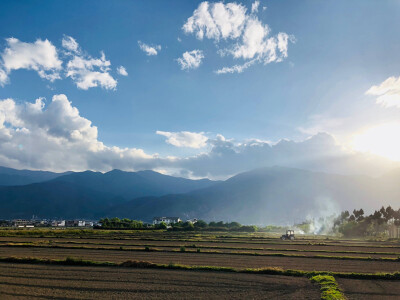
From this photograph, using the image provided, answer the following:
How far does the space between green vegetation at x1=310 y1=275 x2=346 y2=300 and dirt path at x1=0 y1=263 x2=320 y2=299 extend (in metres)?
0.53

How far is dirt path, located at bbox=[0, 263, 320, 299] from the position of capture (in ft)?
59.0

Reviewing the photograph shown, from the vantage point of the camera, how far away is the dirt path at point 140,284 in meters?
18.0

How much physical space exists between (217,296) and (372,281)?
44.2 feet

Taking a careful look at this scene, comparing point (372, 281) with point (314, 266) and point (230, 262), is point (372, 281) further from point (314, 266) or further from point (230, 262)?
point (230, 262)

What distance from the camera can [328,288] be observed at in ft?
64.6

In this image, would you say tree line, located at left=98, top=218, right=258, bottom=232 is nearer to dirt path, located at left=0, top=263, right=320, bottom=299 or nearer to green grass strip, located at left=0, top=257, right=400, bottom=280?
green grass strip, located at left=0, top=257, right=400, bottom=280

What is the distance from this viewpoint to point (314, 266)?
3008cm

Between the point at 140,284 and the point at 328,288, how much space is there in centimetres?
1240

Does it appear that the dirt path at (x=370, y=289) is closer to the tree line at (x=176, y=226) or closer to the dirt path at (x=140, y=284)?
the dirt path at (x=140, y=284)

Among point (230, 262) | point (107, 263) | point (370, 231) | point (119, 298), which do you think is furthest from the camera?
point (370, 231)

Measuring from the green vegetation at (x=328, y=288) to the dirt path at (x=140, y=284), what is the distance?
0.53 meters

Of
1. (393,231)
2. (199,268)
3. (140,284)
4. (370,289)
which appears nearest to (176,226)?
(393,231)

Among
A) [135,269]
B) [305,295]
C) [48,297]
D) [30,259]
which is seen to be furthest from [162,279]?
[30,259]

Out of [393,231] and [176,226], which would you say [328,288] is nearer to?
[176,226]
